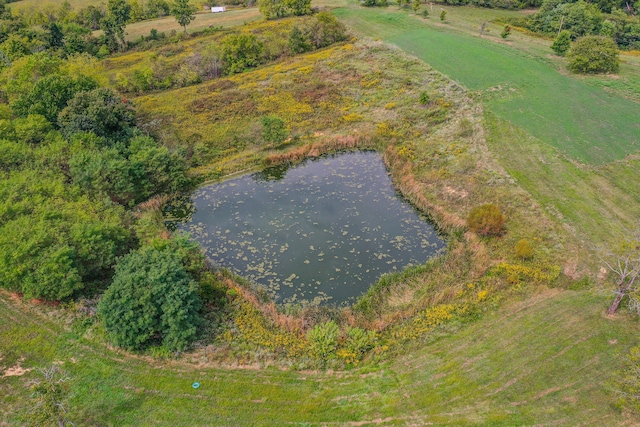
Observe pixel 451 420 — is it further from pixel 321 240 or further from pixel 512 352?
pixel 321 240

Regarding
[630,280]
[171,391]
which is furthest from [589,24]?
[171,391]

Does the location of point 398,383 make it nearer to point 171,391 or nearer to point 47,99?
point 171,391

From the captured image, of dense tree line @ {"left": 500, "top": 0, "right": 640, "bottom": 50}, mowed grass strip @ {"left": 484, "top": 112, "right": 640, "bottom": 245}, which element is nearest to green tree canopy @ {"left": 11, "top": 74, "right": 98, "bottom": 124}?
mowed grass strip @ {"left": 484, "top": 112, "right": 640, "bottom": 245}

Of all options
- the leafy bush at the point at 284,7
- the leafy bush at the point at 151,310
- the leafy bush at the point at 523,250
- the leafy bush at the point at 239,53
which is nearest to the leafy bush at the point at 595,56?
the leafy bush at the point at 523,250

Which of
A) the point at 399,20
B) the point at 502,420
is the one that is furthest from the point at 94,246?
the point at 399,20

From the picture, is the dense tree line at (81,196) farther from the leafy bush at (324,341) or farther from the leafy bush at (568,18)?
the leafy bush at (568,18)

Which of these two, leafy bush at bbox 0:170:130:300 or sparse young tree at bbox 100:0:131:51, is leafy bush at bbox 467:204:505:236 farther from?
sparse young tree at bbox 100:0:131:51
